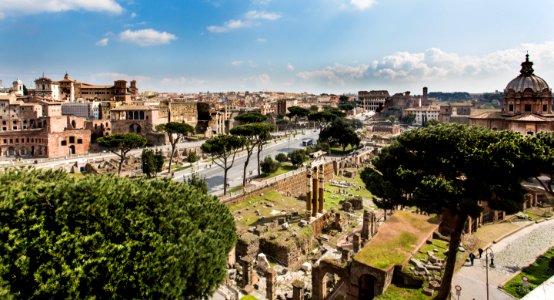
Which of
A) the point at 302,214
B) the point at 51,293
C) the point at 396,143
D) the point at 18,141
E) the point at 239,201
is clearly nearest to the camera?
the point at 51,293

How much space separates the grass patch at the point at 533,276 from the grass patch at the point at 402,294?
5.28 metres

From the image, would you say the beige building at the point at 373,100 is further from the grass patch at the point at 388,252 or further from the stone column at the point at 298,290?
the stone column at the point at 298,290

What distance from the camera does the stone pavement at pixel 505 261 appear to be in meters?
15.3

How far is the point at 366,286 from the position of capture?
14977 millimetres

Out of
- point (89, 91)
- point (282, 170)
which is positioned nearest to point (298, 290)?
point (282, 170)

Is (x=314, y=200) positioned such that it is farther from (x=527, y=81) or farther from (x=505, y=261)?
(x=527, y=81)

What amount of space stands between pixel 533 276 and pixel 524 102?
89.6 ft

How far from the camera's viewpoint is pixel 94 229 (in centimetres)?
868

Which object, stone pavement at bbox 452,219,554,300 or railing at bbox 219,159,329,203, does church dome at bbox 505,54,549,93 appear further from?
railing at bbox 219,159,329,203

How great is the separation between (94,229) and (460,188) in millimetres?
11760

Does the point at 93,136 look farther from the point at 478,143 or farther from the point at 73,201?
the point at 478,143

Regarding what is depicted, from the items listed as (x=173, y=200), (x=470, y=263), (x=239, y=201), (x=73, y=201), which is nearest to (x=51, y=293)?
(x=73, y=201)

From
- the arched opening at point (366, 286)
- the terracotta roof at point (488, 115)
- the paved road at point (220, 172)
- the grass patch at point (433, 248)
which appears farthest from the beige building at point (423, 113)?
the arched opening at point (366, 286)

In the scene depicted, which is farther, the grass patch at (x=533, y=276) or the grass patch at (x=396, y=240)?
the grass patch at (x=533, y=276)
